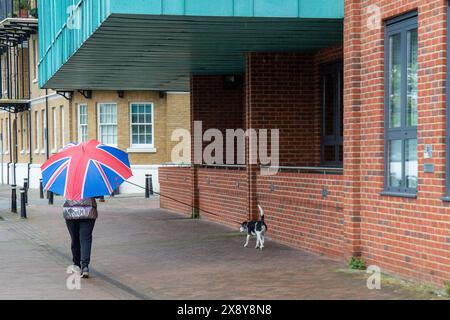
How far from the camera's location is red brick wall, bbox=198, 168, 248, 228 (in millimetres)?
17947

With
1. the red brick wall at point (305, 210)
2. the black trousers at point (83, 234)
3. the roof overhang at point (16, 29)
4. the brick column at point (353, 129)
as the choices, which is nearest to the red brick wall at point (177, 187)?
the red brick wall at point (305, 210)

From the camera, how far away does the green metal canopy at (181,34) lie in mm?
13289

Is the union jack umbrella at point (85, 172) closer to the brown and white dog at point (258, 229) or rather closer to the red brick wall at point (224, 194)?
the brown and white dog at point (258, 229)

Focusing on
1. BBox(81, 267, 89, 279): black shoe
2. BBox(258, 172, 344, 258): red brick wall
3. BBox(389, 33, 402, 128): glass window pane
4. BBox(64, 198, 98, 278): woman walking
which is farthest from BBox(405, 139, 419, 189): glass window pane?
BBox(81, 267, 89, 279): black shoe

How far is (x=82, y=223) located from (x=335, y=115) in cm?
721

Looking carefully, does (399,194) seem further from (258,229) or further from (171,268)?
(258,229)

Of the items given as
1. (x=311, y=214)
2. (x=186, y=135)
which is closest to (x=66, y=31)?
(x=311, y=214)

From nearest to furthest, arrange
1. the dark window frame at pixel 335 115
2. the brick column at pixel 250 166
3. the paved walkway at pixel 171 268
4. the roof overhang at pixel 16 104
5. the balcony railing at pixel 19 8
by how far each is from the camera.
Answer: the paved walkway at pixel 171 268 < the dark window frame at pixel 335 115 < the brick column at pixel 250 166 < the roof overhang at pixel 16 104 < the balcony railing at pixel 19 8

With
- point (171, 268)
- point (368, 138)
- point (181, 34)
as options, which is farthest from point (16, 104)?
point (368, 138)

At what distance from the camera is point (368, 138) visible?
11.9m

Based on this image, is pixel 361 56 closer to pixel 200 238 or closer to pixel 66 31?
pixel 200 238

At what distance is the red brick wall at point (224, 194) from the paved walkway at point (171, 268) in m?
0.38

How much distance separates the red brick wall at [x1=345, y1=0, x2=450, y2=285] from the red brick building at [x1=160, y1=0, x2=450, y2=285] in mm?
13
